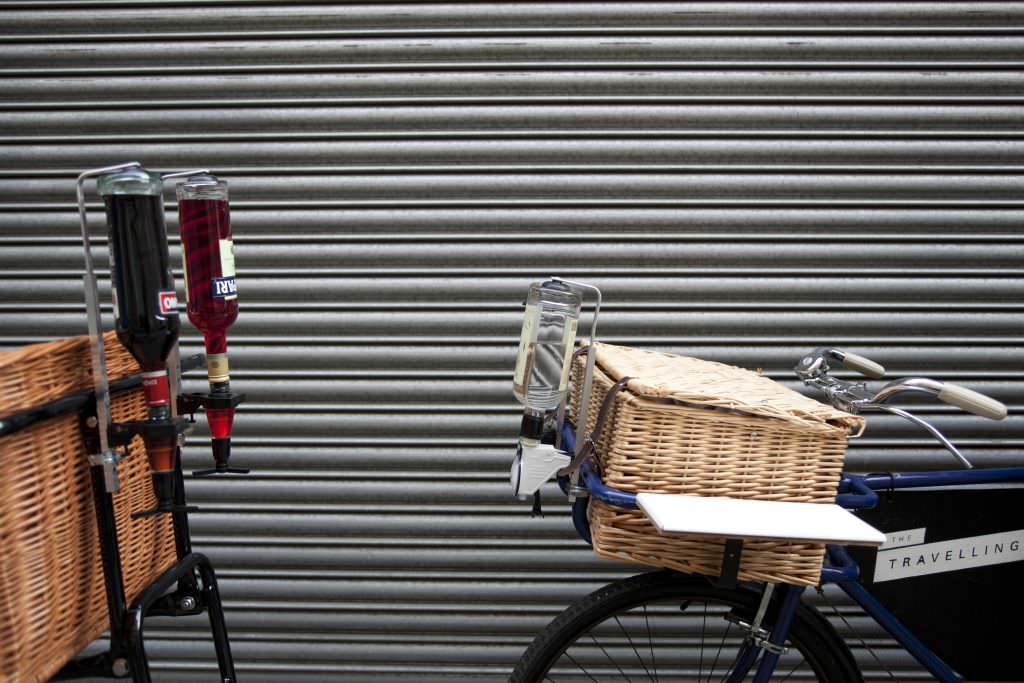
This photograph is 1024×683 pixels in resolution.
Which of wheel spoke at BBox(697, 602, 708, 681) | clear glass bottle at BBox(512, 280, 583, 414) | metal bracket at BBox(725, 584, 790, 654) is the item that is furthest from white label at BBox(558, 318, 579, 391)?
wheel spoke at BBox(697, 602, 708, 681)

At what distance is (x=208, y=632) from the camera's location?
293 centimetres

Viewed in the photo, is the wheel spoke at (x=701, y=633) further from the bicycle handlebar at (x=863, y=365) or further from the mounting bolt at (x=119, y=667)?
the mounting bolt at (x=119, y=667)

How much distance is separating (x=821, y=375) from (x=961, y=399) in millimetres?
432

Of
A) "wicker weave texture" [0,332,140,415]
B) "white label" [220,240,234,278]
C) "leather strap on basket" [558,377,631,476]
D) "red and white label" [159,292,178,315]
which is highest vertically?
"white label" [220,240,234,278]

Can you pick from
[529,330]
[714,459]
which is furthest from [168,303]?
[714,459]

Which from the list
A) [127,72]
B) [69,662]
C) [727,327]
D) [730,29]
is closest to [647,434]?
[727,327]

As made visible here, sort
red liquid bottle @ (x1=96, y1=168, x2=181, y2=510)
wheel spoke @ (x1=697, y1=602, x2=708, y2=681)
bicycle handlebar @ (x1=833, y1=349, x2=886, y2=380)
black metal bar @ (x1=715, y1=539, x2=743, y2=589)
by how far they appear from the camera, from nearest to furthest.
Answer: red liquid bottle @ (x1=96, y1=168, x2=181, y2=510) < black metal bar @ (x1=715, y1=539, x2=743, y2=589) < bicycle handlebar @ (x1=833, y1=349, x2=886, y2=380) < wheel spoke @ (x1=697, y1=602, x2=708, y2=681)

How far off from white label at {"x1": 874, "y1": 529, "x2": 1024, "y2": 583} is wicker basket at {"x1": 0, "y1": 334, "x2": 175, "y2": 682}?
2316 millimetres

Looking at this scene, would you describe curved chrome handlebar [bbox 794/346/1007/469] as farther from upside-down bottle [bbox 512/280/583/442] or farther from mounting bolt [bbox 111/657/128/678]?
mounting bolt [bbox 111/657/128/678]

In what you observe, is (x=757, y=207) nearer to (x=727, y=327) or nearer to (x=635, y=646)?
(x=727, y=327)

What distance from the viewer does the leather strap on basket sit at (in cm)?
164

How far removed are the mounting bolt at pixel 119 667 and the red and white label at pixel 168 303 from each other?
860 millimetres

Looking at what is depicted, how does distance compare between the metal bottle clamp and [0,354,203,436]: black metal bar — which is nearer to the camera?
[0,354,203,436]: black metal bar

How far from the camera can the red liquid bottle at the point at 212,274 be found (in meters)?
1.69
